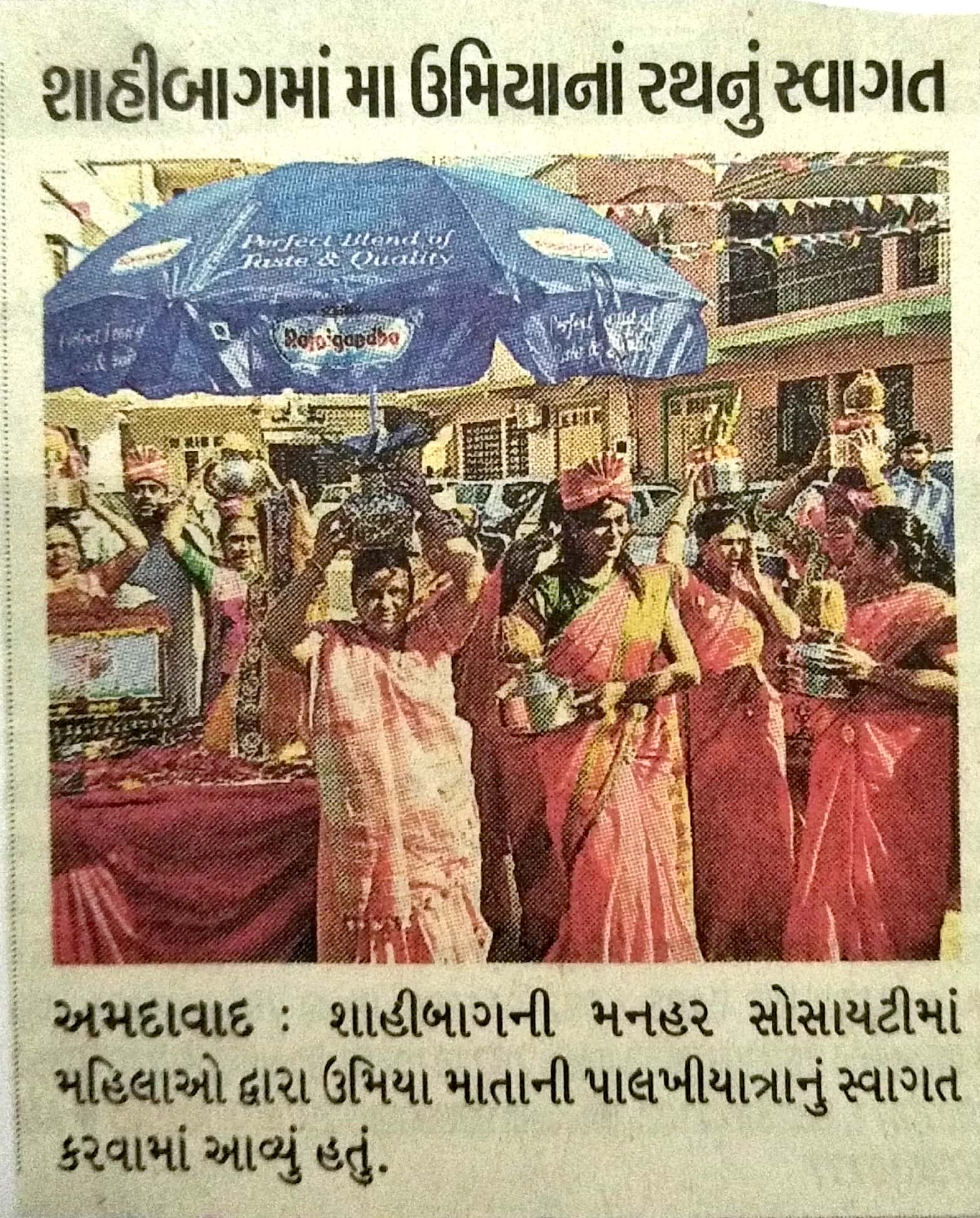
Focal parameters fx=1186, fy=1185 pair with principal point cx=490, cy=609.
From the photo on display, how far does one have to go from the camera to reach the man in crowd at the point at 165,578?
74cm

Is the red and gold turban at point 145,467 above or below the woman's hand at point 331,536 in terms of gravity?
above

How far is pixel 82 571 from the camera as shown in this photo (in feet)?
2.44

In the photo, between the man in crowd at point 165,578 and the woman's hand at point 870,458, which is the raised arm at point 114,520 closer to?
the man in crowd at point 165,578

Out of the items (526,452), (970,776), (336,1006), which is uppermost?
(526,452)

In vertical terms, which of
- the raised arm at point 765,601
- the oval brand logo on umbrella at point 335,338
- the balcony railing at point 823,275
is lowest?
the raised arm at point 765,601

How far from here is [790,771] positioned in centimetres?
74

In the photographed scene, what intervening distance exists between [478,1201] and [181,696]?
14.2 inches

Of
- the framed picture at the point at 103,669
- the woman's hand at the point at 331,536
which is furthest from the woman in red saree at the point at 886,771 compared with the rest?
the framed picture at the point at 103,669

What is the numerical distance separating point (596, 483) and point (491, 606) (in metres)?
0.10

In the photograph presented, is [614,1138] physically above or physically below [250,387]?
below

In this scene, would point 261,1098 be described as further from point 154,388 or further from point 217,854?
point 154,388

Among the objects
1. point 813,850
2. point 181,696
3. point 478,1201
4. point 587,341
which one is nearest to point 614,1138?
point 478,1201

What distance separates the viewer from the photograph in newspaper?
2.41ft

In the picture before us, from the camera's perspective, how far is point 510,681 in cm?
74
